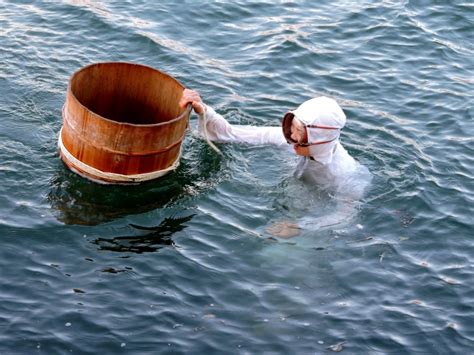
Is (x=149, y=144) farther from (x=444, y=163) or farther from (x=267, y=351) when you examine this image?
(x=444, y=163)

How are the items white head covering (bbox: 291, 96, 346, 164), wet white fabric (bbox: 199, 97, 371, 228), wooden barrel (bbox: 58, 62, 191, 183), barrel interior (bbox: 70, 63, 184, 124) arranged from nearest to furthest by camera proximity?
wooden barrel (bbox: 58, 62, 191, 183) < white head covering (bbox: 291, 96, 346, 164) < wet white fabric (bbox: 199, 97, 371, 228) < barrel interior (bbox: 70, 63, 184, 124)

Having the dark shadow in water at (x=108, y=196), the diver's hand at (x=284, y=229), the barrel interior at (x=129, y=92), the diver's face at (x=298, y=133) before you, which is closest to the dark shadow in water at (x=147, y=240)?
the dark shadow in water at (x=108, y=196)

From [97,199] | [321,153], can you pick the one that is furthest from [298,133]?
[97,199]

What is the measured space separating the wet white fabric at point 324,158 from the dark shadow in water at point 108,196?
26.1 inches

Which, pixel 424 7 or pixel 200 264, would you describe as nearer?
pixel 200 264

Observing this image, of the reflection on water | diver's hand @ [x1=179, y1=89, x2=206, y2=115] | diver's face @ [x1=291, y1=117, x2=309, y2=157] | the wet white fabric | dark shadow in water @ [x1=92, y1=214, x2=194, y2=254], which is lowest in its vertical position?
dark shadow in water @ [x1=92, y1=214, x2=194, y2=254]

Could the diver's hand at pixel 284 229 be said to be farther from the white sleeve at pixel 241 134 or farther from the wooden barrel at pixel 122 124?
the wooden barrel at pixel 122 124

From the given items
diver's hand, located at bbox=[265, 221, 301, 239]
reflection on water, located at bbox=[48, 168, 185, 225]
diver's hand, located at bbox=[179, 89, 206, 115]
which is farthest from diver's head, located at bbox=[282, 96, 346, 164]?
reflection on water, located at bbox=[48, 168, 185, 225]

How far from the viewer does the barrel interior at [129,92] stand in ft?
31.5

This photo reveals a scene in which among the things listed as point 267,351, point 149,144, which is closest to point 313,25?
point 149,144

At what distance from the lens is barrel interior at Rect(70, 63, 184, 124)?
959 cm

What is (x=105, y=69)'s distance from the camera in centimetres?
963

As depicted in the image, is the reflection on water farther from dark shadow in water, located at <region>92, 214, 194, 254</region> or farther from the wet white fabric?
the wet white fabric

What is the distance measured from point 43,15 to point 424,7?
658 centimetres
